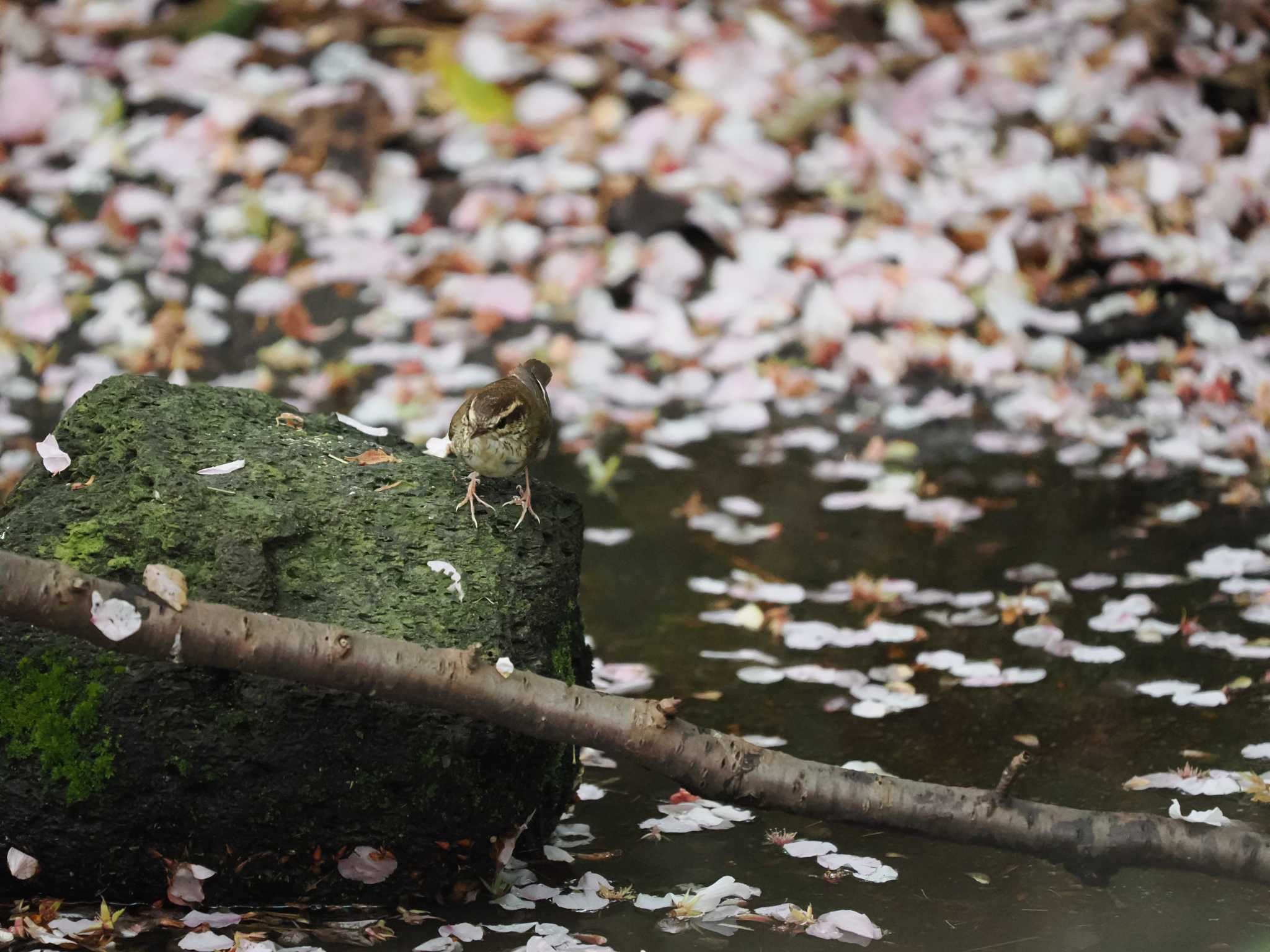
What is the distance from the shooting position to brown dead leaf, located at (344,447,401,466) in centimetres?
348

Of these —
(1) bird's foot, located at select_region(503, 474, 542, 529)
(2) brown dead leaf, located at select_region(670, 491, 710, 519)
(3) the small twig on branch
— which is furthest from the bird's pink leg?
(2) brown dead leaf, located at select_region(670, 491, 710, 519)

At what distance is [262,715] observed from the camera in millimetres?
2920

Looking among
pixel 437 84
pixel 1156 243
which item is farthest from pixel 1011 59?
pixel 437 84

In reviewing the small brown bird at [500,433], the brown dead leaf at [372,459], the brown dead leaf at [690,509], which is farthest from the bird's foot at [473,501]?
the brown dead leaf at [690,509]

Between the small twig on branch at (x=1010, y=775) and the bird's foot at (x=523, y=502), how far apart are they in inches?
44.6

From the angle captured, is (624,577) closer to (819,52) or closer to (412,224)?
(412,224)

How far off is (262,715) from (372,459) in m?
0.78

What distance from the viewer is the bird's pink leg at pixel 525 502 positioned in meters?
3.31

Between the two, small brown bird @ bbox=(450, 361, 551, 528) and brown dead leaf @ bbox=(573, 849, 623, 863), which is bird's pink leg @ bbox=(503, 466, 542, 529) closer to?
small brown bird @ bbox=(450, 361, 551, 528)

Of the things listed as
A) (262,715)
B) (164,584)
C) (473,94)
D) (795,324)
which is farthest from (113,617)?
(473,94)

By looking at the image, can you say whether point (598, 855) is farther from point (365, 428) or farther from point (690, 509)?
point (690, 509)

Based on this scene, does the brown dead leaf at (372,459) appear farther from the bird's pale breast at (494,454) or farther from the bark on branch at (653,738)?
the bark on branch at (653,738)

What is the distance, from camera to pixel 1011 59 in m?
8.58

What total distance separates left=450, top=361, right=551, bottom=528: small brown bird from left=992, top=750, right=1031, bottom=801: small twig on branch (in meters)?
1.14
